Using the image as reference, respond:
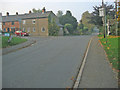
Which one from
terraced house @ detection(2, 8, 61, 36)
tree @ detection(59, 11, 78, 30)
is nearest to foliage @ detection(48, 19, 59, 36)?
terraced house @ detection(2, 8, 61, 36)

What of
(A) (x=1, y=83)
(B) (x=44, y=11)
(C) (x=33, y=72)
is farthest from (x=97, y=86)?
(B) (x=44, y=11)

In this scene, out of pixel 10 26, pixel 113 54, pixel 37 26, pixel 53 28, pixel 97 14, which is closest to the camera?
pixel 113 54

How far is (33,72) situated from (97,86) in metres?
2.73

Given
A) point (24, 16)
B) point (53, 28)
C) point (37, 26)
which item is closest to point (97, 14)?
point (53, 28)

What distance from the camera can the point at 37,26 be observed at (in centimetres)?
Result: 4528

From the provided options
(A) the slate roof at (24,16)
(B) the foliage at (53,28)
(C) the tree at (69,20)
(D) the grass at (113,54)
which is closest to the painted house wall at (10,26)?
(A) the slate roof at (24,16)

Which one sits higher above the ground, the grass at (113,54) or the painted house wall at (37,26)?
the painted house wall at (37,26)

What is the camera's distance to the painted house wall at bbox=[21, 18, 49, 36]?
4375cm

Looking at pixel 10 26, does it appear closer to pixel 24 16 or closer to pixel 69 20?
pixel 24 16

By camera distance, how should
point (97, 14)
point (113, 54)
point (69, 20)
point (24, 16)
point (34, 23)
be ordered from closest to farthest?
point (113, 54)
point (97, 14)
point (34, 23)
point (24, 16)
point (69, 20)

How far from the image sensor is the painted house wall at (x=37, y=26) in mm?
43750

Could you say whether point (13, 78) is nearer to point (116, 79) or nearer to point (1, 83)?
point (1, 83)

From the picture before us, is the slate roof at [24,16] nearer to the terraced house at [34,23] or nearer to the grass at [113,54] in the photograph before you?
the terraced house at [34,23]

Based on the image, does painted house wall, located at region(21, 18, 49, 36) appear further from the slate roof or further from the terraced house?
the slate roof
